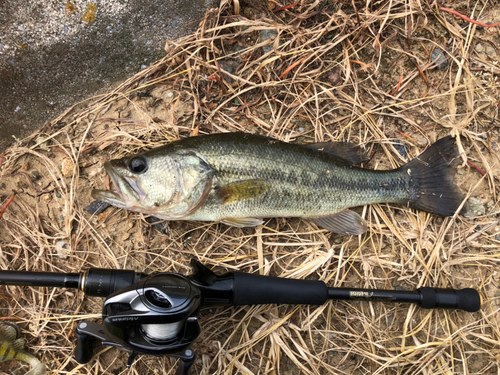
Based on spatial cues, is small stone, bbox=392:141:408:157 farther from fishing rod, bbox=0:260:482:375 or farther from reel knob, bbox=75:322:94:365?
reel knob, bbox=75:322:94:365

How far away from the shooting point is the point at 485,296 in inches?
128

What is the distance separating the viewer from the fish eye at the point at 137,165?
2.79 m

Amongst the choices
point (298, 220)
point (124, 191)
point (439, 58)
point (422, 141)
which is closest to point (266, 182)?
point (298, 220)

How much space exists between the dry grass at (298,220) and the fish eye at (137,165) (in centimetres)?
53

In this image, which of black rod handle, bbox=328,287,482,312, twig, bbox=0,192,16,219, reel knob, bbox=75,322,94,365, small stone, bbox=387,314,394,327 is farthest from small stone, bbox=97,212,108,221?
small stone, bbox=387,314,394,327

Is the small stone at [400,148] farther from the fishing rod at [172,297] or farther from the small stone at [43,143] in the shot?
the small stone at [43,143]

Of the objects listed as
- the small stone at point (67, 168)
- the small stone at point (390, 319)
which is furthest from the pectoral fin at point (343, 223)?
the small stone at point (67, 168)

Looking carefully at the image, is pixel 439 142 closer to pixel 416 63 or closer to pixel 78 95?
pixel 416 63

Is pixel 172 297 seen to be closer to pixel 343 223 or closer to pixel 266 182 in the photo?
pixel 266 182

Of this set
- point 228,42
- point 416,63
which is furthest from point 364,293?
point 228,42

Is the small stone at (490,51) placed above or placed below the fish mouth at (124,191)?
below

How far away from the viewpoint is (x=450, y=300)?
2.99 metres

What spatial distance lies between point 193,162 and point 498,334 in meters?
3.37

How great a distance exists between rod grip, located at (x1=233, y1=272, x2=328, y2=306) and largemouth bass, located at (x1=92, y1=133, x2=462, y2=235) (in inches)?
22.3
